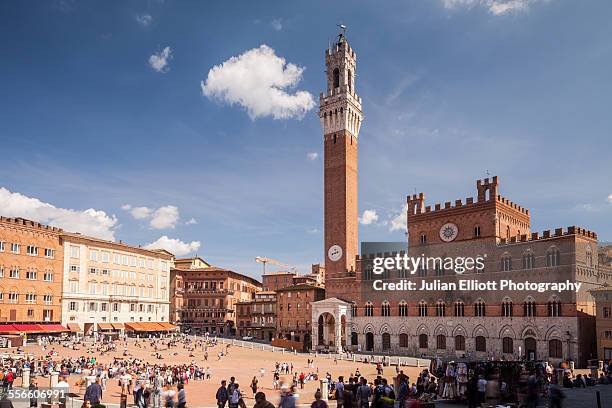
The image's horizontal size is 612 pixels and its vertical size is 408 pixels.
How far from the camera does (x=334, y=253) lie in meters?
74.0

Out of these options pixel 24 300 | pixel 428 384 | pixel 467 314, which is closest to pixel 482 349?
pixel 467 314

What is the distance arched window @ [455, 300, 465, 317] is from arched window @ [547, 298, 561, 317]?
408 inches

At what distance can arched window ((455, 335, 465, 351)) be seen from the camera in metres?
59.8

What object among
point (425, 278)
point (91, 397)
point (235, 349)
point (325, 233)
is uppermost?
point (325, 233)

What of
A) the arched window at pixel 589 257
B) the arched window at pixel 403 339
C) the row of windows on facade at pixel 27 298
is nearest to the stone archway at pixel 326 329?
the arched window at pixel 403 339

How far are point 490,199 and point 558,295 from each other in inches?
521

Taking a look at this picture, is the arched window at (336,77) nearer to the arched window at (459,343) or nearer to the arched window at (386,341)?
the arched window at (386,341)

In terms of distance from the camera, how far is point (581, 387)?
1177 inches

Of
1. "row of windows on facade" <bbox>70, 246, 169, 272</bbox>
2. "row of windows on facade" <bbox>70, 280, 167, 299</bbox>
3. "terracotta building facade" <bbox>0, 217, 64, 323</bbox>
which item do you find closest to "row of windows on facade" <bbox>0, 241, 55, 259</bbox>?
"terracotta building facade" <bbox>0, 217, 64, 323</bbox>

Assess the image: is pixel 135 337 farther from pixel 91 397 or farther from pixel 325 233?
pixel 91 397

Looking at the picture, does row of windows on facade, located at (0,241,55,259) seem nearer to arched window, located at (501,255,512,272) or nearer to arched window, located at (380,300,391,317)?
arched window, located at (380,300,391,317)

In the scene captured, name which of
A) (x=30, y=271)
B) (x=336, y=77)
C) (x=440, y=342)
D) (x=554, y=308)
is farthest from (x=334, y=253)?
(x=30, y=271)

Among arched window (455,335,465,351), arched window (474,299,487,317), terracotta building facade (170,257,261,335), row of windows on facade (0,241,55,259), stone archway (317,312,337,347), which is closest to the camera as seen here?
arched window (474,299,487,317)

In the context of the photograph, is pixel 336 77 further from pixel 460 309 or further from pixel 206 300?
pixel 206 300
